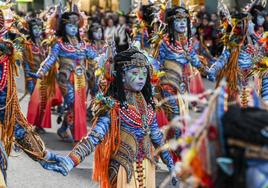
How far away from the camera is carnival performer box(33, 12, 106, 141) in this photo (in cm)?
807

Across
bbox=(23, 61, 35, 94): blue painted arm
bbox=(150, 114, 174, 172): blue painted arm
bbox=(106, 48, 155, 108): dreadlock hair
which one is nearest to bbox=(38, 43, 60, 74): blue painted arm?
bbox=(23, 61, 35, 94): blue painted arm

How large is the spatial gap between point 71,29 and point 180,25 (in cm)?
159

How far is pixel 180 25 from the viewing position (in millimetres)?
7270

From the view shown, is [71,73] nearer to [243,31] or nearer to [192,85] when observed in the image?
[192,85]

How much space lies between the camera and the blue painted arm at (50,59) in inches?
314


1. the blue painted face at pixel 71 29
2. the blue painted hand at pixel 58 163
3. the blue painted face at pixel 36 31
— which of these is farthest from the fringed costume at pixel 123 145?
the blue painted face at pixel 36 31

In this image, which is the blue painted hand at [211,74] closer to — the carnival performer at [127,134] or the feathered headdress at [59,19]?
the feathered headdress at [59,19]

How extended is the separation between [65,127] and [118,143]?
420 centimetres

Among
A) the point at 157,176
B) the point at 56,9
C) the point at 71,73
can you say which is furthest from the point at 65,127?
the point at 157,176

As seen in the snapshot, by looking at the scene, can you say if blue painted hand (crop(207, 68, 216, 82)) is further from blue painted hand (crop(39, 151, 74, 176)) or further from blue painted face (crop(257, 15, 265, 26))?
blue painted hand (crop(39, 151, 74, 176))

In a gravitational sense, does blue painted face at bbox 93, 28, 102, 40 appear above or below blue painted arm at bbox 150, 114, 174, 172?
above

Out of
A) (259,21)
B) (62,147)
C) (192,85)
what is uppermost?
(259,21)

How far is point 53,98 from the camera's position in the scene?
9391mm

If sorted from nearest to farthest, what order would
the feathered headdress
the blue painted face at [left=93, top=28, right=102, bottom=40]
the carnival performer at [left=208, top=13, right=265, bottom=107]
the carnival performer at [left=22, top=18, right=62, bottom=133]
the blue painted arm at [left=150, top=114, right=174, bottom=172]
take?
the blue painted arm at [left=150, top=114, right=174, bottom=172], the carnival performer at [left=208, top=13, right=265, bottom=107], the feathered headdress, the carnival performer at [left=22, top=18, right=62, bottom=133], the blue painted face at [left=93, top=28, right=102, bottom=40]
